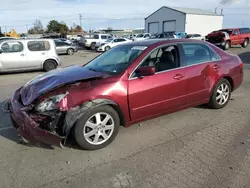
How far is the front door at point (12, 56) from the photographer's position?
9812mm

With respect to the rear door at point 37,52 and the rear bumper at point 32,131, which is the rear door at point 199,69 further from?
the rear door at point 37,52

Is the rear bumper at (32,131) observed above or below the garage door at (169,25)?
below

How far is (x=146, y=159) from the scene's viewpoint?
300cm

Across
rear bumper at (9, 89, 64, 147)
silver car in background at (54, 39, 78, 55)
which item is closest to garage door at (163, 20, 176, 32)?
silver car in background at (54, 39, 78, 55)

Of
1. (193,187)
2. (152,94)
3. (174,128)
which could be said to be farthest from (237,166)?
(152,94)

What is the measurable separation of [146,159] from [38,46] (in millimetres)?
9207

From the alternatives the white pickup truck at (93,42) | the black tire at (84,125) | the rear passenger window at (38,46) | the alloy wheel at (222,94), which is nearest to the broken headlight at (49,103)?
the black tire at (84,125)

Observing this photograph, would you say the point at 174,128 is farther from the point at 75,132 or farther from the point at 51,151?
the point at 51,151

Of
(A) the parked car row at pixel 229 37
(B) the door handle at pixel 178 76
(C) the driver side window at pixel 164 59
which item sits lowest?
(B) the door handle at pixel 178 76

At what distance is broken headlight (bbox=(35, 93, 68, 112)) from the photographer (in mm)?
2978

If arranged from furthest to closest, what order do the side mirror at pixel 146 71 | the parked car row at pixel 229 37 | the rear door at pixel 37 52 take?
the parked car row at pixel 229 37 < the rear door at pixel 37 52 < the side mirror at pixel 146 71

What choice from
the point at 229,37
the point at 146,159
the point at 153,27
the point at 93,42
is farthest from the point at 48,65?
the point at 153,27

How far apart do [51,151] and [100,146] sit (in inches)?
27.9

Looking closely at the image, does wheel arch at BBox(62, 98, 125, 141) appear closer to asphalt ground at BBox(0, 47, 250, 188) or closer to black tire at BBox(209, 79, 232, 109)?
asphalt ground at BBox(0, 47, 250, 188)
